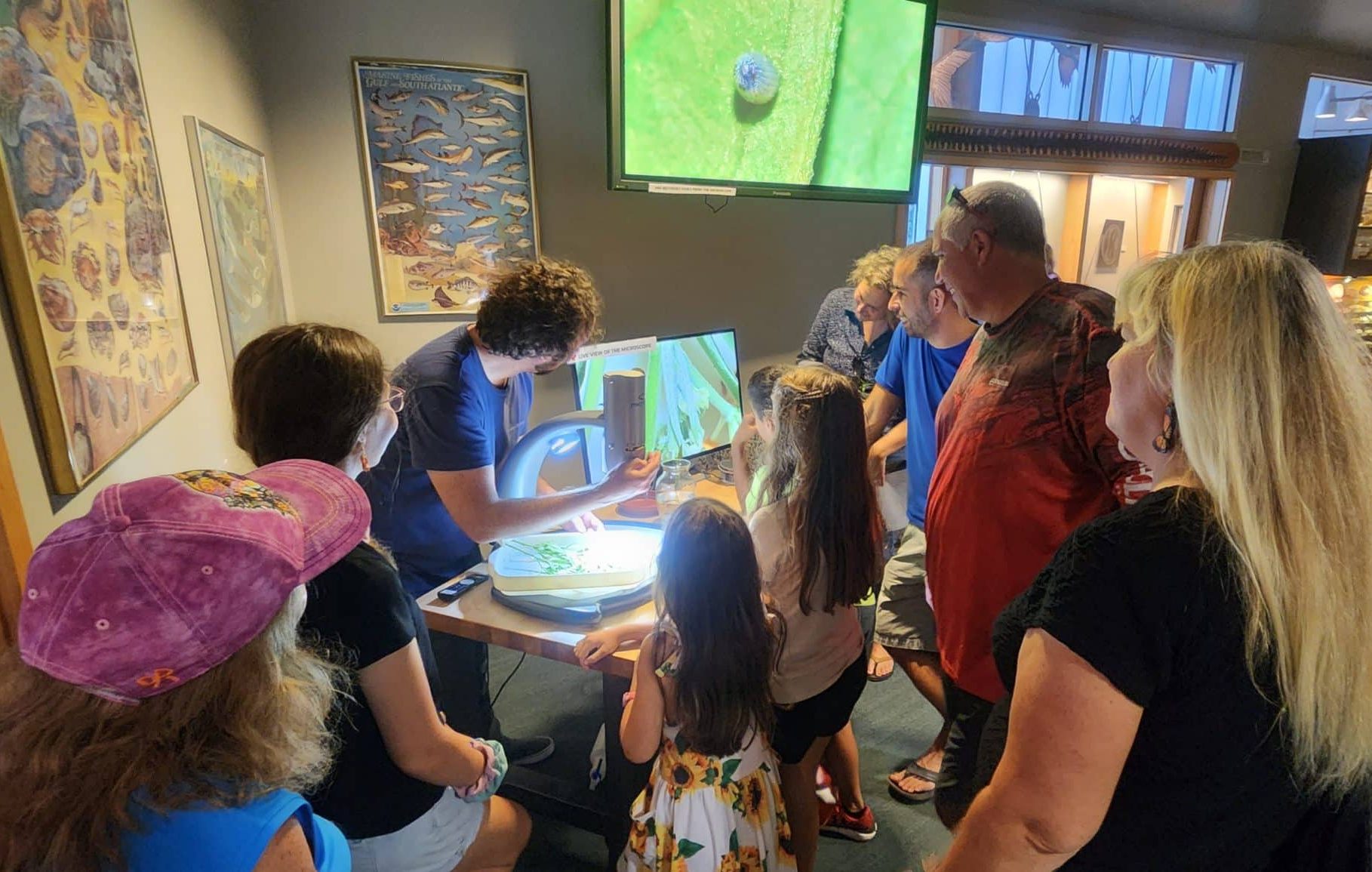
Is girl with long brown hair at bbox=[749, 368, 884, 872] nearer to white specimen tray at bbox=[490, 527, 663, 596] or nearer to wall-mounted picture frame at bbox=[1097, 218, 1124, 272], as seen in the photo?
white specimen tray at bbox=[490, 527, 663, 596]

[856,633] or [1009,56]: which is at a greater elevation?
[1009,56]

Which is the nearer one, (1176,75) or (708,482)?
(708,482)

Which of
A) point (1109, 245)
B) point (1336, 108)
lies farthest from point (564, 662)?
point (1336, 108)

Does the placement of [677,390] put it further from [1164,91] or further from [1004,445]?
[1164,91]

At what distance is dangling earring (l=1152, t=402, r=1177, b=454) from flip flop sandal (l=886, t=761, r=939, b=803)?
148cm

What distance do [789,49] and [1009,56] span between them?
1.65 m

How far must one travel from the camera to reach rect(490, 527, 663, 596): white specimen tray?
4.85 feet

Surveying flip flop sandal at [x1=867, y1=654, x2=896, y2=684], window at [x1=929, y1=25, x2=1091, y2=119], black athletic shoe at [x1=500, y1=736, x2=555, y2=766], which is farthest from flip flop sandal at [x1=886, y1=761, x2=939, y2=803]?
window at [x1=929, y1=25, x2=1091, y2=119]

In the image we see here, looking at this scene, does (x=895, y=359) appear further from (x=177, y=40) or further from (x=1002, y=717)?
(x=177, y=40)

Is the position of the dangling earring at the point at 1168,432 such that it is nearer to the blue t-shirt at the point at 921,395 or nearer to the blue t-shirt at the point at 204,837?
the blue t-shirt at the point at 204,837

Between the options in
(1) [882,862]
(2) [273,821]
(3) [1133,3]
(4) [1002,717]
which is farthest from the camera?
(3) [1133,3]

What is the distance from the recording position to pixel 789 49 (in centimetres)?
248

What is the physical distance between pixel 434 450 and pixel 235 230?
2.65 ft

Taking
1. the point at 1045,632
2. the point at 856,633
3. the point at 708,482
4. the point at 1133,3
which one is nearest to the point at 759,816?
the point at 856,633
